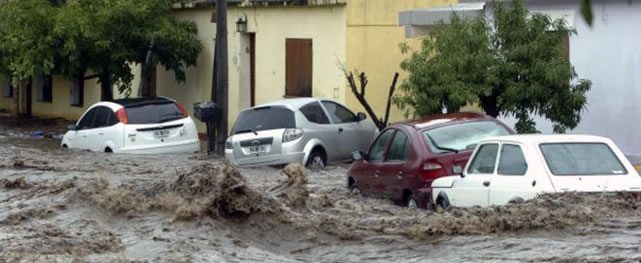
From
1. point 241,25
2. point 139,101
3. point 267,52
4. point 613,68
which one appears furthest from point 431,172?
point 241,25

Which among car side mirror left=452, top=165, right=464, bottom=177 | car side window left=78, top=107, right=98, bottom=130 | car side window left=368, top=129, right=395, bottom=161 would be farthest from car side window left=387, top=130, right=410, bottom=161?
car side window left=78, top=107, right=98, bottom=130

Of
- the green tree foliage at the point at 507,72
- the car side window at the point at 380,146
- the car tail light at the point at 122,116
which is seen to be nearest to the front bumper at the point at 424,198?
the car side window at the point at 380,146

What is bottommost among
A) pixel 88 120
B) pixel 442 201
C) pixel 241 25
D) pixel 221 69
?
pixel 442 201

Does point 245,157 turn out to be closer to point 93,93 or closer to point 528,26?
point 528,26

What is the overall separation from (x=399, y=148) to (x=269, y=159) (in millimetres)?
5886

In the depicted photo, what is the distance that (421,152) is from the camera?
1344cm

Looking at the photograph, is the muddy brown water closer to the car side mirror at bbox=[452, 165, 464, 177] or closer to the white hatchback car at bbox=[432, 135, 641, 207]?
the white hatchback car at bbox=[432, 135, 641, 207]

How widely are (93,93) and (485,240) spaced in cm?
2516

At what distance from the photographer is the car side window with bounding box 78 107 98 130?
928 inches

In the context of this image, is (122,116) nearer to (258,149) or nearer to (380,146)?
(258,149)

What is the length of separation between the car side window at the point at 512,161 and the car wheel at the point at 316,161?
838 centimetres

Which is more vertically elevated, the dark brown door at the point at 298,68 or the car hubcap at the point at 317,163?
the dark brown door at the point at 298,68

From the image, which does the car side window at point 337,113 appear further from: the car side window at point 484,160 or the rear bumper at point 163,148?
the car side window at point 484,160

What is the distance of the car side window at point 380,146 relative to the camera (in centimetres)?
1459
